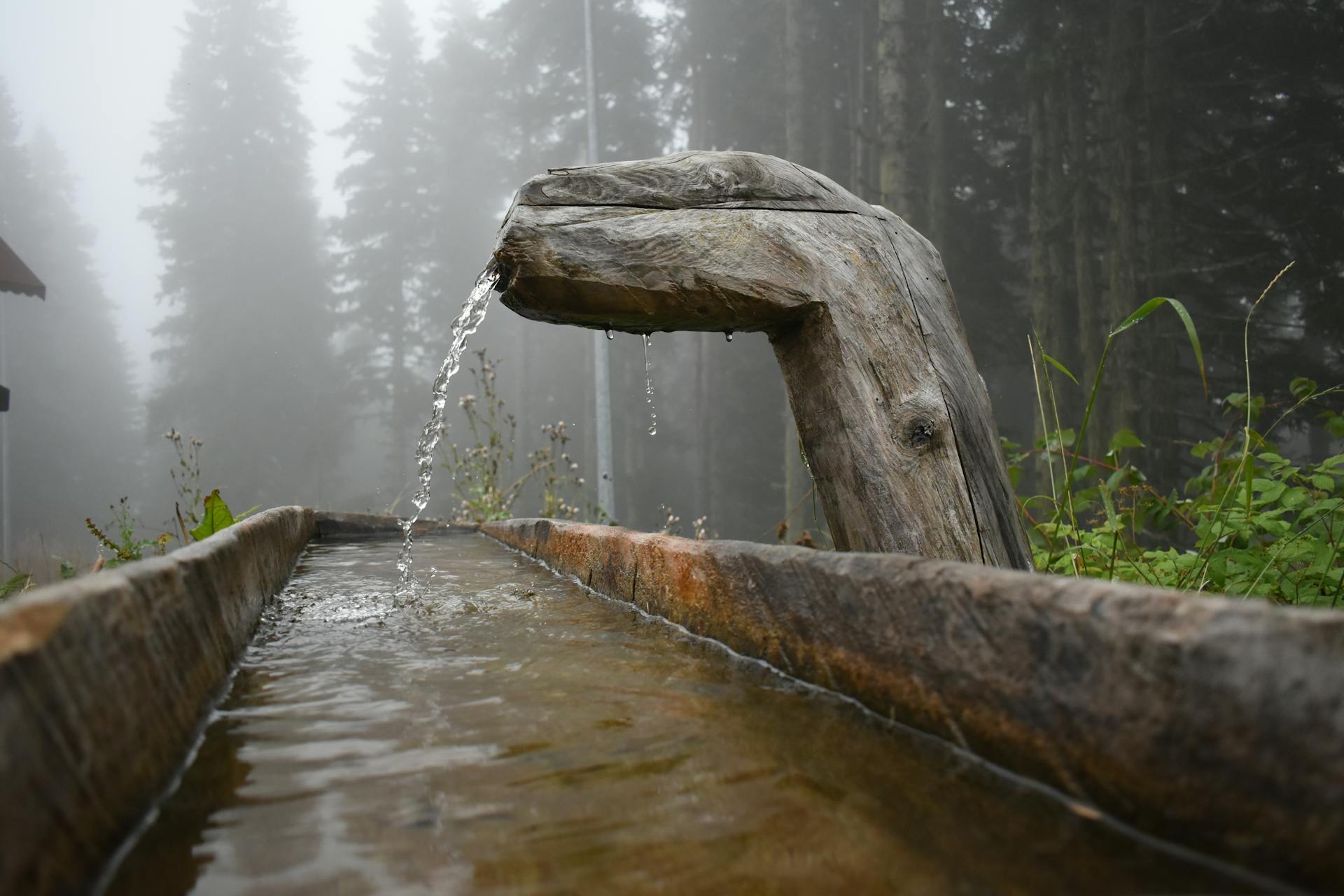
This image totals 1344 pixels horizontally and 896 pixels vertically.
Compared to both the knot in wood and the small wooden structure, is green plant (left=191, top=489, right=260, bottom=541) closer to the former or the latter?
the knot in wood

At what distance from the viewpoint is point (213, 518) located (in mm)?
3600

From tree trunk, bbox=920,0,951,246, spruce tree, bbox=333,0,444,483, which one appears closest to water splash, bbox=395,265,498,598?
tree trunk, bbox=920,0,951,246

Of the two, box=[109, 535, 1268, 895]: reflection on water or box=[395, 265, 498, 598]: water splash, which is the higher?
box=[395, 265, 498, 598]: water splash

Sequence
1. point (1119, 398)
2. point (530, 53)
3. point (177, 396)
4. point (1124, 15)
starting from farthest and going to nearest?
point (177, 396), point (530, 53), point (1124, 15), point (1119, 398)

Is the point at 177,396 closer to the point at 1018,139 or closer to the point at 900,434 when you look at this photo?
the point at 1018,139

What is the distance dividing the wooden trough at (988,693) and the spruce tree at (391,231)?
3027 cm

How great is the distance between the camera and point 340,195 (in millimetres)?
32875

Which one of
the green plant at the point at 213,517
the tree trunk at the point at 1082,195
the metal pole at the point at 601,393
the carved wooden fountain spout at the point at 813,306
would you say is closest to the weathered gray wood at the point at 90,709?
the carved wooden fountain spout at the point at 813,306

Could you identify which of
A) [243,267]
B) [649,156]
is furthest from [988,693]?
[243,267]

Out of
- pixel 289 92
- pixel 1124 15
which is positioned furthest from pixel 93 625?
pixel 289 92

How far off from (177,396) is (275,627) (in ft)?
102

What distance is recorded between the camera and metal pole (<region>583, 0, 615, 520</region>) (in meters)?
8.98

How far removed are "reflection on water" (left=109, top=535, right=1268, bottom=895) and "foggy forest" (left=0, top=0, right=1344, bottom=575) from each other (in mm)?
1550

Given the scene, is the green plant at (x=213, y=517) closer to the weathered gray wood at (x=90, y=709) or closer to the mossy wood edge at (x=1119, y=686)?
the weathered gray wood at (x=90, y=709)
